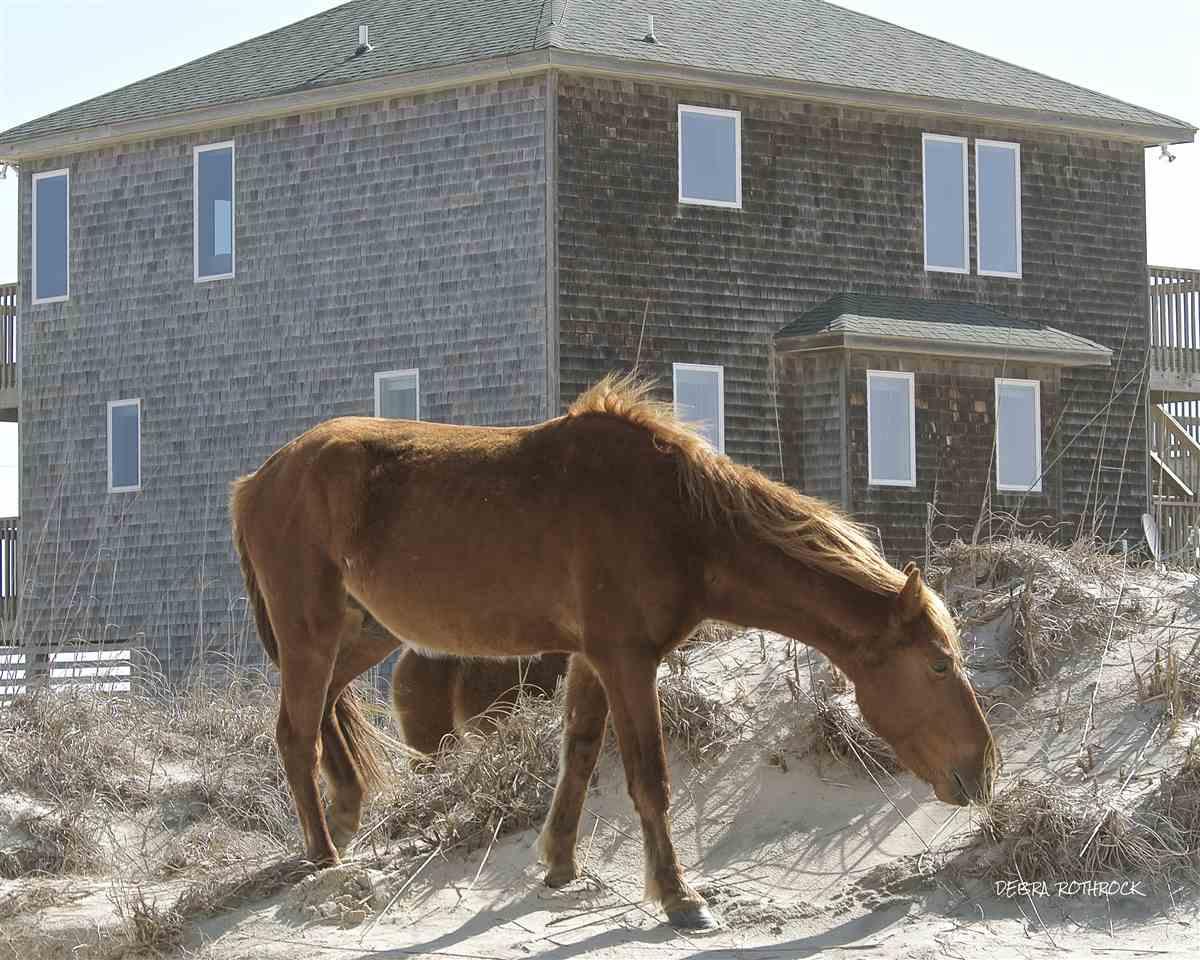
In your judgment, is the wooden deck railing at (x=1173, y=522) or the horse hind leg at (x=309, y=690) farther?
the wooden deck railing at (x=1173, y=522)

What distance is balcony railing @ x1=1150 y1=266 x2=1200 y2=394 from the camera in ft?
85.5

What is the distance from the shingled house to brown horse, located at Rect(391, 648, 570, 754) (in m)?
10.5

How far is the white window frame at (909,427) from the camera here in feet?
73.3

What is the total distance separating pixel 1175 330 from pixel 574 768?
67.5 feet

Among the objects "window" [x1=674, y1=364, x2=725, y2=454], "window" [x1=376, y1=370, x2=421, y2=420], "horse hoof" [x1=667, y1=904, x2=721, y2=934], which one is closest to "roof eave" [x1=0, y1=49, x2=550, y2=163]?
"window" [x1=376, y1=370, x2=421, y2=420]

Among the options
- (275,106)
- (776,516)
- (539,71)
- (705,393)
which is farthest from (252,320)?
(776,516)

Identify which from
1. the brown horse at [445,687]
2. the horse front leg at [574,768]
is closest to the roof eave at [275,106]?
the brown horse at [445,687]

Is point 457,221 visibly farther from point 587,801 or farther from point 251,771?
point 587,801

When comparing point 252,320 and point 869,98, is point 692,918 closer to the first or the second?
point 252,320

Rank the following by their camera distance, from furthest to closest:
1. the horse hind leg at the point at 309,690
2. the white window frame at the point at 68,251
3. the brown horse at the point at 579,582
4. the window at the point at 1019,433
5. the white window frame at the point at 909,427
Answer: the white window frame at the point at 68,251 < the window at the point at 1019,433 < the white window frame at the point at 909,427 < the horse hind leg at the point at 309,690 < the brown horse at the point at 579,582

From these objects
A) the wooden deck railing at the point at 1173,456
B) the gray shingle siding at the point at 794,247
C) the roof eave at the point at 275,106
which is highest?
the roof eave at the point at 275,106

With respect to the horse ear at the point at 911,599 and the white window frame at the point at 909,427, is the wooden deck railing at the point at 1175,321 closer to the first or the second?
the white window frame at the point at 909,427

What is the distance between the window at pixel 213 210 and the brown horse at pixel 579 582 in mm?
15494

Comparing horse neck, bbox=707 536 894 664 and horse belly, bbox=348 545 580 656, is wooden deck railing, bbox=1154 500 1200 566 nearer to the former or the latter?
horse neck, bbox=707 536 894 664
